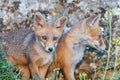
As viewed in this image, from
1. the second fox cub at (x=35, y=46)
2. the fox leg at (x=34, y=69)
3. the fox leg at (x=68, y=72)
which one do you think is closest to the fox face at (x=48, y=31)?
the second fox cub at (x=35, y=46)

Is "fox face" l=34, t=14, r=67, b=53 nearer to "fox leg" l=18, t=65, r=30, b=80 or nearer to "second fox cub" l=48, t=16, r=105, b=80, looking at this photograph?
"second fox cub" l=48, t=16, r=105, b=80

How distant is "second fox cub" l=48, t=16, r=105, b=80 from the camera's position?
582 cm

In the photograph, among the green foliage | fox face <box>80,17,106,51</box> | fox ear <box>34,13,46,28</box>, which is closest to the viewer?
the green foliage

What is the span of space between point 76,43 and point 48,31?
1.58ft

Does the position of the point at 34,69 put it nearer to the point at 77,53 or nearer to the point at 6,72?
the point at 6,72

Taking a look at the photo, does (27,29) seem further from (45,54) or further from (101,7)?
(101,7)

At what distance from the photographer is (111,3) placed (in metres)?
6.53

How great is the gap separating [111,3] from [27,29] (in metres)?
1.25

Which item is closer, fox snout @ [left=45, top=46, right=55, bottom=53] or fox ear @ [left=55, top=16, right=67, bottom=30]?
fox snout @ [left=45, top=46, right=55, bottom=53]

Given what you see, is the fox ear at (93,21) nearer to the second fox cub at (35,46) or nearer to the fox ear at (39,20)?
the second fox cub at (35,46)

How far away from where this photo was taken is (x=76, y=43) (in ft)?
19.3

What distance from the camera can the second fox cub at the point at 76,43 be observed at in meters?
5.82

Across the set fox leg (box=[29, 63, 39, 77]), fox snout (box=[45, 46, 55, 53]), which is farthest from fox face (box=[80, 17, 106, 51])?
fox leg (box=[29, 63, 39, 77])

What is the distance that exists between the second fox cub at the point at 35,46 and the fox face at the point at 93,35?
13.5 inches
